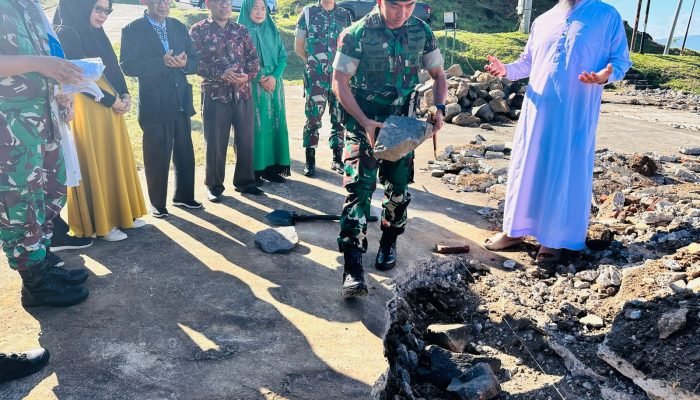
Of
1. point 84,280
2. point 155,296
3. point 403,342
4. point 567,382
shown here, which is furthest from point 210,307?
point 567,382

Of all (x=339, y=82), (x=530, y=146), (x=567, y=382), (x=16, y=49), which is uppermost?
(x=16, y=49)

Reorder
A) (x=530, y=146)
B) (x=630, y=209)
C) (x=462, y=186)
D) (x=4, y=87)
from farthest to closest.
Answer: (x=462, y=186)
(x=630, y=209)
(x=530, y=146)
(x=4, y=87)

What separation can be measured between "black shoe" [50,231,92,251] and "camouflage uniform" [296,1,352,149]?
2.63m

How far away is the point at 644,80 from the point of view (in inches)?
677

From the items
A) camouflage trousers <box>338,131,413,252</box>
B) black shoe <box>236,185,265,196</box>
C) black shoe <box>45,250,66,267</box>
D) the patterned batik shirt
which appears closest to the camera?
camouflage trousers <box>338,131,413,252</box>

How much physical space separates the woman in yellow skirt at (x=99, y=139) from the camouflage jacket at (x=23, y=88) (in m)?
0.80

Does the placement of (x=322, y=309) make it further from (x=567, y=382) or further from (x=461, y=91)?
(x=461, y=91)

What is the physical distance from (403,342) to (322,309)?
1.69 feet

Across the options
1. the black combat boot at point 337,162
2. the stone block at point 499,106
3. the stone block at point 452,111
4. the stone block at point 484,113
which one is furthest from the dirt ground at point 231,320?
the stone block at point 499,106

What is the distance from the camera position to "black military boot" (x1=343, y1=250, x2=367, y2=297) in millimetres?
3073

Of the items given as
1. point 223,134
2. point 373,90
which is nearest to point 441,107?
point 373,90

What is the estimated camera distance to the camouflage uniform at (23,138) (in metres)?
2.56

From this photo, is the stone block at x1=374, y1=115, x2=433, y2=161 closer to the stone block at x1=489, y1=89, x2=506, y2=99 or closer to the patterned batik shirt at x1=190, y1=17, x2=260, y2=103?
the patterned batik shirt at x1=190, y1=17, x2=260, y2=103

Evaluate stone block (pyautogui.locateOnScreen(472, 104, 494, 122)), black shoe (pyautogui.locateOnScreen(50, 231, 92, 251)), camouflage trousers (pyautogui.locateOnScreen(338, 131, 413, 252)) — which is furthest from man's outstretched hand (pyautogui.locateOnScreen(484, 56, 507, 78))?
stone block (pyautogui.locateOnScreen(472, 104, 494, 122))
